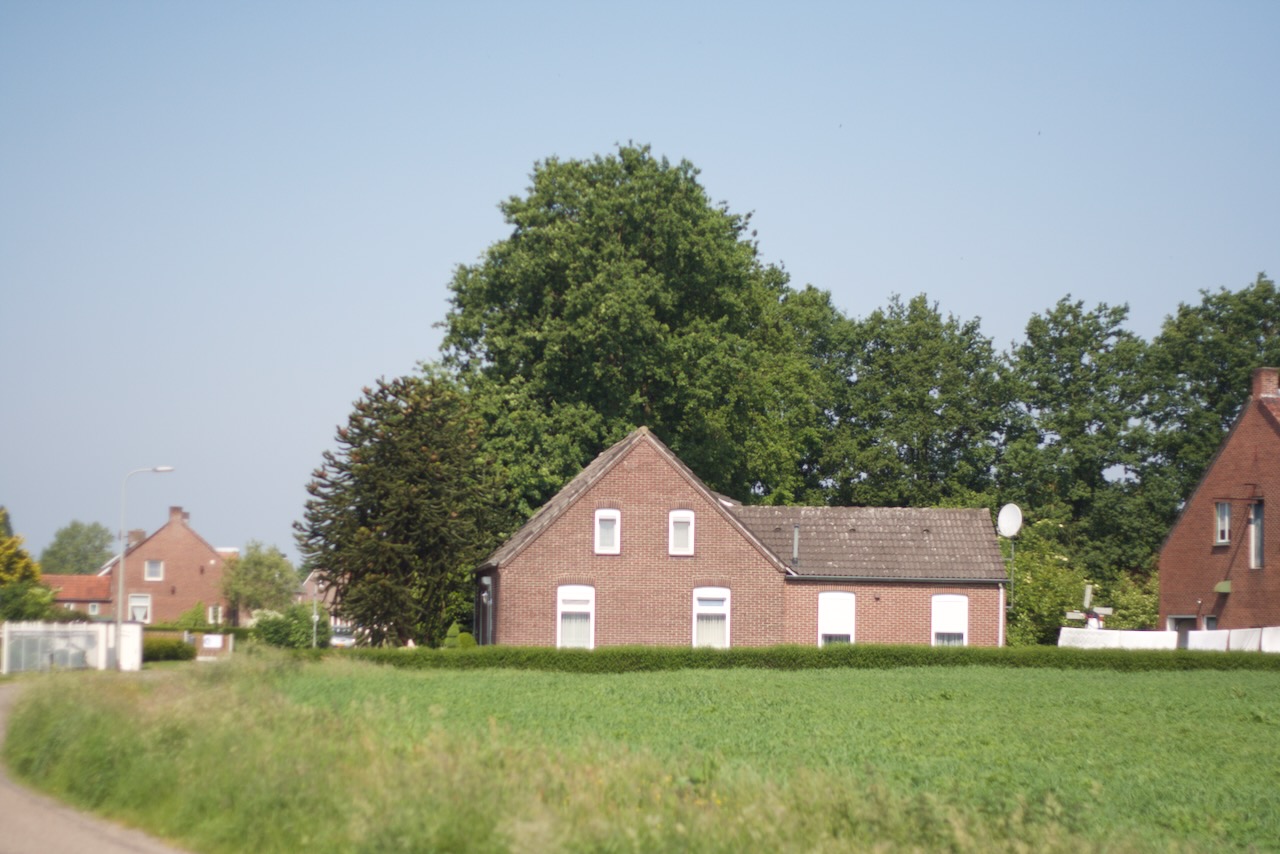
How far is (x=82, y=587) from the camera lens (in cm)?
10494

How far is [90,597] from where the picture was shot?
10350 cm

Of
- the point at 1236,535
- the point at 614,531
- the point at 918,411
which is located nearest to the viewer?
the point at 614,531

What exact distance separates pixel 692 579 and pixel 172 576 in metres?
60.5

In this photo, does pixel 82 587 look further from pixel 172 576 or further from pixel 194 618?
pixel 194 618

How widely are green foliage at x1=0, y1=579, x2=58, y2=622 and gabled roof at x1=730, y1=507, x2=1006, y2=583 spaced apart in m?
37.2

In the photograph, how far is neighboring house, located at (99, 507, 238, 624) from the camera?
312ft

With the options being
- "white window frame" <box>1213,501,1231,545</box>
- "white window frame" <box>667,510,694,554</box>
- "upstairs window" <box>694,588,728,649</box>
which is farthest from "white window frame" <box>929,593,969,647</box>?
"white window frame" <box>1213,501,1231,545</box>

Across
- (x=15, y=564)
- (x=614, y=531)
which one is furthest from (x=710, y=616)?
(x=15, y=564)

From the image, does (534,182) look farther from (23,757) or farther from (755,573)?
(23,757)

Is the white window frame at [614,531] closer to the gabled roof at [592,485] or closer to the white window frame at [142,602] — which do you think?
the gabled roof at [592,485]

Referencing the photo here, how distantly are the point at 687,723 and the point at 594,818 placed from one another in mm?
12313

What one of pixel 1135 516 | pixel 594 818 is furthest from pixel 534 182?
pixel 594 818

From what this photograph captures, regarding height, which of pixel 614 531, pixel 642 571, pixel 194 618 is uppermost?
pixel 614 531

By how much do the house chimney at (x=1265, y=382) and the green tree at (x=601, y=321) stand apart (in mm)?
20054
